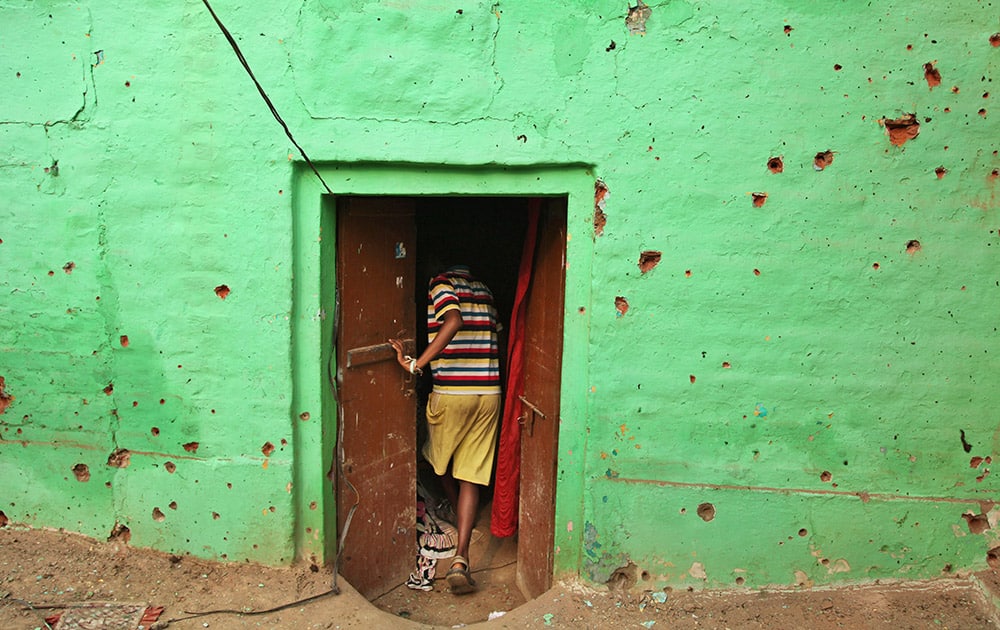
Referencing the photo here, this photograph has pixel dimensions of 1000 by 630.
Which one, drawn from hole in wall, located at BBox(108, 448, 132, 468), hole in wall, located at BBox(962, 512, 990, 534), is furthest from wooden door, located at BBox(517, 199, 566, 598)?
hole in wall, located at BBox(108, 448, 132, 468)

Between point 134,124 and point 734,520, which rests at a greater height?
point 134,124

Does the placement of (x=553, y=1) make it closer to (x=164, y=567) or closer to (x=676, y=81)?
(x=676, y=81)

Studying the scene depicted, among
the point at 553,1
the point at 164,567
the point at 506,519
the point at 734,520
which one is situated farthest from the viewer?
the point at 506,519

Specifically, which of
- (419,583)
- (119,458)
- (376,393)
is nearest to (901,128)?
(376,393)

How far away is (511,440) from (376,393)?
829 mm

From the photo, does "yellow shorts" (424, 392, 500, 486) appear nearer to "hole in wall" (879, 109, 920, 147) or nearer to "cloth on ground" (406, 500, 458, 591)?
"cloth on ground" (406, 500, 458, 591)

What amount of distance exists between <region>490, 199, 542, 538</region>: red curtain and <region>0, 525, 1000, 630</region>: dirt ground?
0.78 metres

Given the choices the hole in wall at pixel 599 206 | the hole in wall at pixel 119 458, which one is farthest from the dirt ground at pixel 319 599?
the hole in wall at pixel 599 206

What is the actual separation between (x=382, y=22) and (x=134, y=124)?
1.24m

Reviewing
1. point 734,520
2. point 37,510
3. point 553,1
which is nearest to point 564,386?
point 734,520

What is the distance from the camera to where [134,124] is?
3.35m

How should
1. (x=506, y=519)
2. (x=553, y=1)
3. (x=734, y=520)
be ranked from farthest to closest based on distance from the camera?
(x=506, y=519) → (x=734, y=520) → (x=553, y=1)

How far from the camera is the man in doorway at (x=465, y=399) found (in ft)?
13.3

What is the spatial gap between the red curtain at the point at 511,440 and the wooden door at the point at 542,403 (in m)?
0.06
